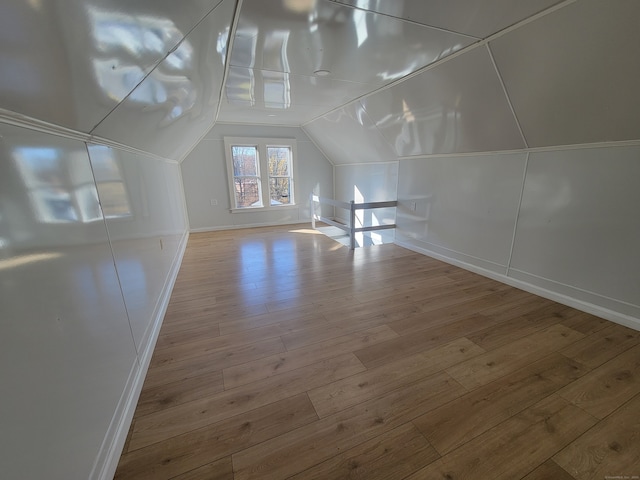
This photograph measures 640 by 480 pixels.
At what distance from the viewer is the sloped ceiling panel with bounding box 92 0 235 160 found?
4.52ft

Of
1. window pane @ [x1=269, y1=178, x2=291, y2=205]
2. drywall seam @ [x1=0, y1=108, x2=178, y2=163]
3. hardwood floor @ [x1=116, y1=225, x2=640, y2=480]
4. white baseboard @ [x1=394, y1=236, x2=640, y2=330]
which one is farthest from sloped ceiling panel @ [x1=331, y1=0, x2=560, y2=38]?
window pane @ [x1=269, y1=178, x2=291, y2=205]

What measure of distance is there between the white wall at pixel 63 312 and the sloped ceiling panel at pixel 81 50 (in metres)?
0.13

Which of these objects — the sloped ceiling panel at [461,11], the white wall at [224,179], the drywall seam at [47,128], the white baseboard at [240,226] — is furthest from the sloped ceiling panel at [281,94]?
the white baseboard at [240,226]

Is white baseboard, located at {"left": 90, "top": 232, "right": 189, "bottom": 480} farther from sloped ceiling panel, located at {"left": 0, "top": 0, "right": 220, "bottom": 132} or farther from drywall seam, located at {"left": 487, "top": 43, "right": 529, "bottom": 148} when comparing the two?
drywall seam, located at {"left": 487, "top": 43, "right": 529, "bottom": 148}

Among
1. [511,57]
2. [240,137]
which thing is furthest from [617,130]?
[240,137]

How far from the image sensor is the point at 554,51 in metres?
1.66

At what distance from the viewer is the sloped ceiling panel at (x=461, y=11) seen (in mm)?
1489

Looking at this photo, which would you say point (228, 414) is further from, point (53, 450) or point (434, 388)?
point (434, 388)

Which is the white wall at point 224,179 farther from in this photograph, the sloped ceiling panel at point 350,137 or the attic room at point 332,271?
the attic room at point 332,271

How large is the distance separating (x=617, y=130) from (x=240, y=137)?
5.02 meters

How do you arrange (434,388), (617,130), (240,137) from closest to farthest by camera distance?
(434,388) → (617,130) → (240,137)

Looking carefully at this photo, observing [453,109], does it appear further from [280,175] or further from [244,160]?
[244,160]

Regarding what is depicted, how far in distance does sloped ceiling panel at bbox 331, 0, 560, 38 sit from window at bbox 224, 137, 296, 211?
404cm

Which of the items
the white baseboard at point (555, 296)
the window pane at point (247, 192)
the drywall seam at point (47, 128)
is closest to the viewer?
the drywall seam at point (47, 128)
